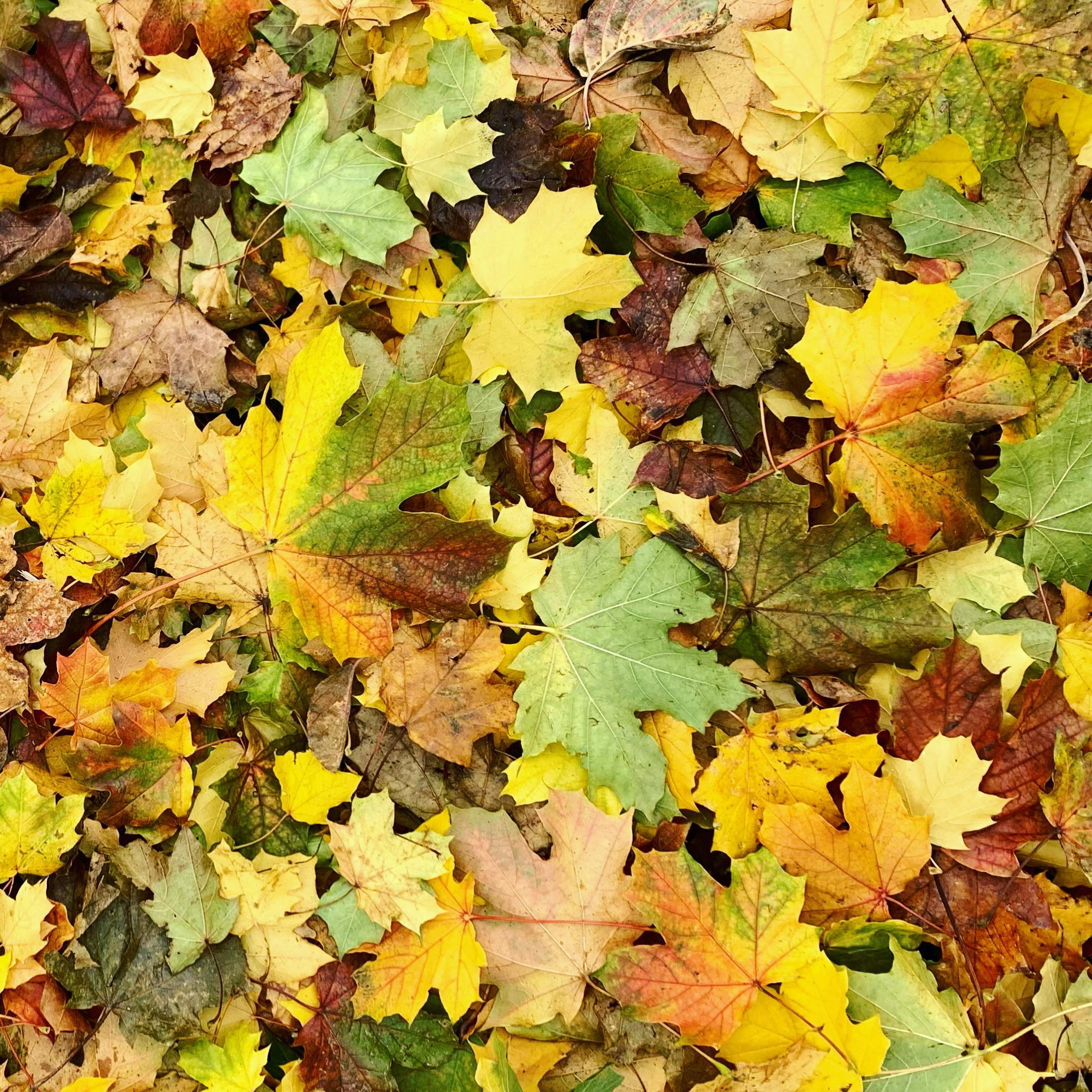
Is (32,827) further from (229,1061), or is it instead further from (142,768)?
(229,1061)

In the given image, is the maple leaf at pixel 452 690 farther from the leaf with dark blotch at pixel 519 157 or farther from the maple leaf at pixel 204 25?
the maple leaf at pixel 204 25

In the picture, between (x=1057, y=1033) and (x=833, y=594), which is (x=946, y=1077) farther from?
(x=833, y=594)

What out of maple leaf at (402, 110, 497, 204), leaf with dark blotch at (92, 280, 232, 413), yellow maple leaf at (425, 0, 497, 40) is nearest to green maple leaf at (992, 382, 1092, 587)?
maple leaf at (402, 110, 497, 204)

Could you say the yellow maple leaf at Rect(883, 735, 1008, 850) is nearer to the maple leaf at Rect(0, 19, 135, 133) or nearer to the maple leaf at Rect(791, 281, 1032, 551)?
the maple leaf at Rect(791, 281, 1032, 551)

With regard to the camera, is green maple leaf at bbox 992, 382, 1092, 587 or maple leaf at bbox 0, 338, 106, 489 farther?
maple leaf at bbox 0, 338, 106, 489

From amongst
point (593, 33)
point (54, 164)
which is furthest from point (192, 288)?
point (593, 33)

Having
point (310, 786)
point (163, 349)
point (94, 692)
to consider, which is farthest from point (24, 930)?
point (163, 349)
